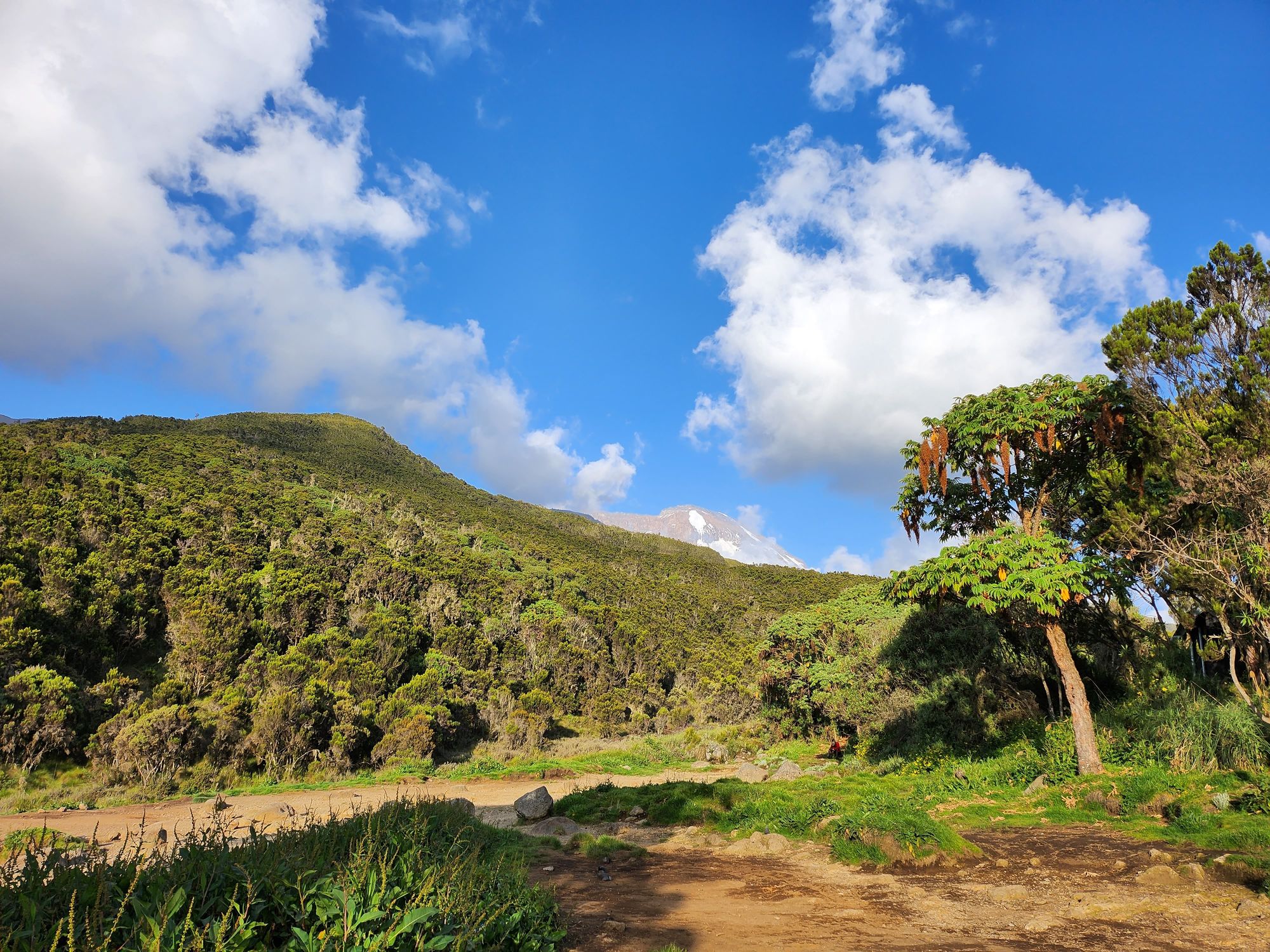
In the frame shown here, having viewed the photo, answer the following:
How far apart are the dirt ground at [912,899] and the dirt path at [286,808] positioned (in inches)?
72.5

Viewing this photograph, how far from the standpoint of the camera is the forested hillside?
58.5ft

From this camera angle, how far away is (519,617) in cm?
3684

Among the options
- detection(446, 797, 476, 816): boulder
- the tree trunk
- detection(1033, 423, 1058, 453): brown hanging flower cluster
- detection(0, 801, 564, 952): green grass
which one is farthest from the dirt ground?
detection(1033, 423, 1058, 453): brown hanging flower cluster

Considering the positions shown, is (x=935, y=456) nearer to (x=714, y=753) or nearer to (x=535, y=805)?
(x=535, y=805)

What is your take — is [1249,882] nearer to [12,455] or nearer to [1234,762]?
[1234,762]

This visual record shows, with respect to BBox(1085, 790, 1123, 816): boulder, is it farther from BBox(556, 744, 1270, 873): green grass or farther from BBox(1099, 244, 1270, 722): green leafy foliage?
BBox(1099, 244, 1270, 722): green leafy foliage

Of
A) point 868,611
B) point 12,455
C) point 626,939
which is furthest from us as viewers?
point 12,455

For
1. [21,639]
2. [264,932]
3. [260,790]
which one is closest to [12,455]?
[21,639]

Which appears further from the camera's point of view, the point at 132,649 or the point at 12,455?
the point at 12,455

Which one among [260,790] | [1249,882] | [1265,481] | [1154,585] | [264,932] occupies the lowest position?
[260,790]

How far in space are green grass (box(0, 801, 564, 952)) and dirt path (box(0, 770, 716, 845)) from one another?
85.5 inches

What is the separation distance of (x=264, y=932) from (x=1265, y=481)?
1280 cm

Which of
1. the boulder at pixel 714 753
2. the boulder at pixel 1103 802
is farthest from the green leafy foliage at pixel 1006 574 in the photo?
the boulder at pixel 714 753

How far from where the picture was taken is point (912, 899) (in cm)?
611
